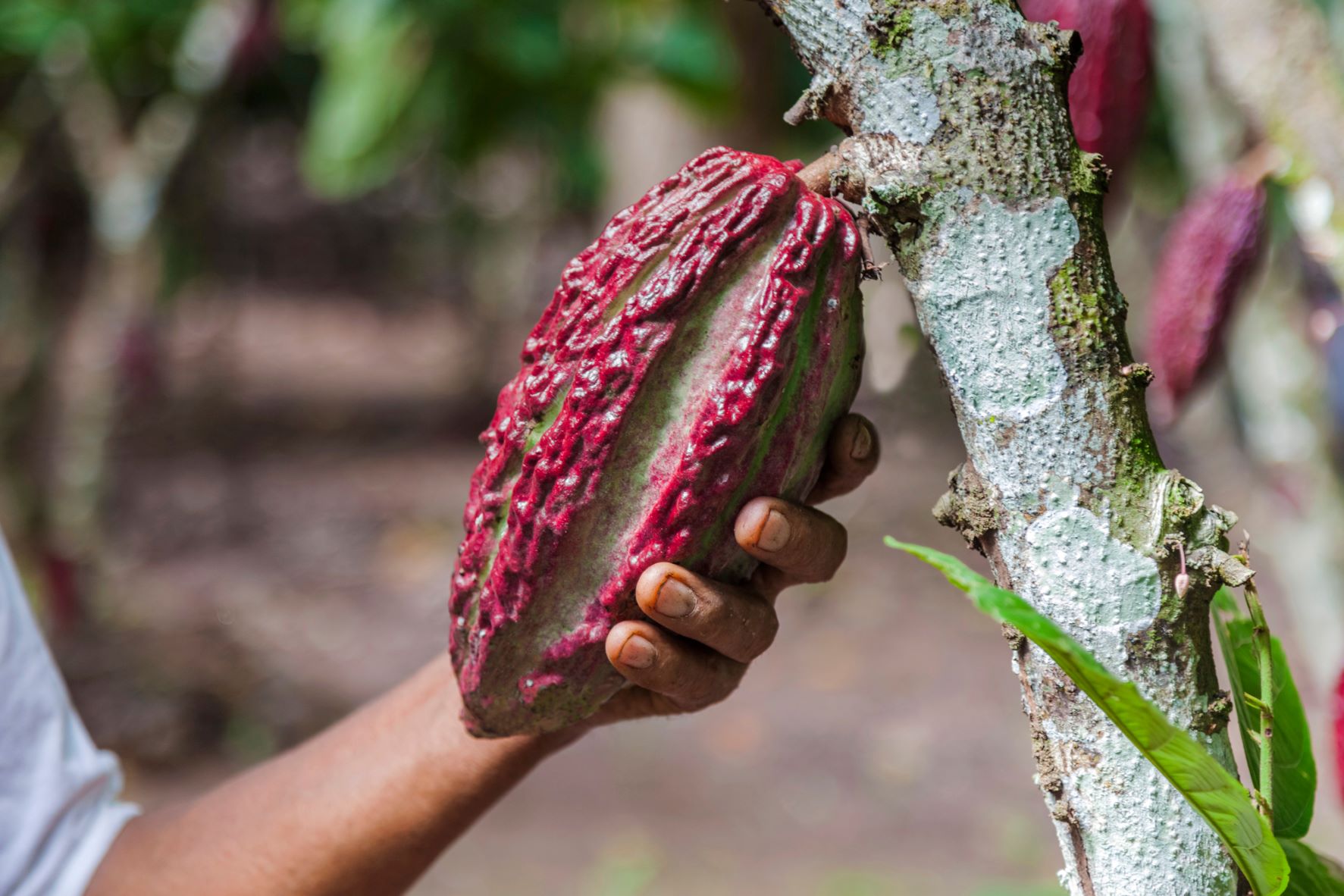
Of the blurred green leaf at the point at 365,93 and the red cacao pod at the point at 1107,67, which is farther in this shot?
the blurred green leaf at the point at 365,93

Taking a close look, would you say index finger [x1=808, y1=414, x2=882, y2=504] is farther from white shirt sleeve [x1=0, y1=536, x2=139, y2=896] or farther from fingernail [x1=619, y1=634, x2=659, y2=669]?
white shirt sleeve [x1=0, y1=536, x2=139, y2=896]

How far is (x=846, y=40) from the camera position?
69cm

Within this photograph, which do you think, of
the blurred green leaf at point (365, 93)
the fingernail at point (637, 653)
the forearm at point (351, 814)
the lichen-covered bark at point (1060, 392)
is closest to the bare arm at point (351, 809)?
the forearm at point (351, 814)

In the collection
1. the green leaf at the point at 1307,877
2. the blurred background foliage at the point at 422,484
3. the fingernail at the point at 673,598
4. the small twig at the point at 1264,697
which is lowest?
the blurred background foliage at the point at 422,484

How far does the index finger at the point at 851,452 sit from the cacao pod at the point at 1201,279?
27.9 inches

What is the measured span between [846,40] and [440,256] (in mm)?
11653

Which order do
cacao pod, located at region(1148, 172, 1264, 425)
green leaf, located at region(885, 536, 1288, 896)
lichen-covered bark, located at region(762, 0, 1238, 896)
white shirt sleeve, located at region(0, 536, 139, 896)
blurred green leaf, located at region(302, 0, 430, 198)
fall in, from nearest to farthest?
green leaf, located at region(885, 536, 1288, 896)
lichen-covered bark, located at region(762, 0, 1238, 896)
white shirt sleeve, located at region(0, 536, 139, 896)
cacao pod, located at region(1148, 172, 1264, 425)
blurred green leaf, located at region(302, 0, 430, 198)

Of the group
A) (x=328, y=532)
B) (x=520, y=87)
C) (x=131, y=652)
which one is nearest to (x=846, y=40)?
(x=131, y=652)

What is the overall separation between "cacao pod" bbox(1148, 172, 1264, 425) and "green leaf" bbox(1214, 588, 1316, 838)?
2.59 ft

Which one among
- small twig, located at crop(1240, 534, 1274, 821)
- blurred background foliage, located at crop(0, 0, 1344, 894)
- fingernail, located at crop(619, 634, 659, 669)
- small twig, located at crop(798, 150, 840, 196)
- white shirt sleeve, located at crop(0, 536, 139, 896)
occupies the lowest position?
blurred background foliage, located at crop(0, 0, 1344, 894)

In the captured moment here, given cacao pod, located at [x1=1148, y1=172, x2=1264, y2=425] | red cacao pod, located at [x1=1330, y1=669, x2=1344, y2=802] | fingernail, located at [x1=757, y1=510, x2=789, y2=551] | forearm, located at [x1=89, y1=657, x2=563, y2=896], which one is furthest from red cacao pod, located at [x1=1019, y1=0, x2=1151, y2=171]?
forearm, located at [x1=89, y1=657, x2=563, y2=896]

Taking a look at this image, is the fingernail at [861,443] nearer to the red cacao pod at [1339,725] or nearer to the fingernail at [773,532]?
the fingernail at [773,532]

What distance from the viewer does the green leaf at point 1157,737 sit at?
1.74 feet

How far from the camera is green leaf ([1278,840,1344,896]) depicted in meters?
0.74
